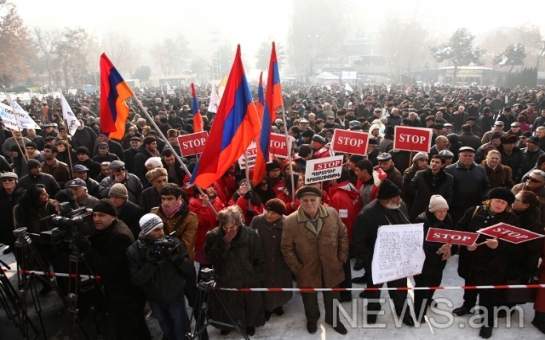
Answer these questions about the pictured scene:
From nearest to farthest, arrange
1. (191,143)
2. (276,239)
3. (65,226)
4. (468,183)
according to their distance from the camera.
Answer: (65,226)
(276,239)
(468,183)
(191,143)

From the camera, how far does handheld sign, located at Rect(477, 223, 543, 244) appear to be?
3568mm

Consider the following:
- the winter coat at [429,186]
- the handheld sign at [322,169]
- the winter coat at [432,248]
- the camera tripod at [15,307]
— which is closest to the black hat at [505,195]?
the winter coat at [432,248]

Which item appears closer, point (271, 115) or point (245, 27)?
point (271, 115)

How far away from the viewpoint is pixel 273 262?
4.36m

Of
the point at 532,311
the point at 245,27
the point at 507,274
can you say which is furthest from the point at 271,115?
the point at 245,27

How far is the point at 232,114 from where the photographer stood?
4.45 meters

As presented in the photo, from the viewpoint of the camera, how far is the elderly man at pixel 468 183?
568cm

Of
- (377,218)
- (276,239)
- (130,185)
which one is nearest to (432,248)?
(377,218)

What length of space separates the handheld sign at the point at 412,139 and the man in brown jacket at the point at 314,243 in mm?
3143

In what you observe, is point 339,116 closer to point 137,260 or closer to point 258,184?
point 258,184

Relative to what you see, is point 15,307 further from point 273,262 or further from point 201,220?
point 273,262

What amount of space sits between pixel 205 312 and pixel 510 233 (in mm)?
2945

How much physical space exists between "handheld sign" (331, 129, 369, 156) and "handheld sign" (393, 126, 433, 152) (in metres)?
0.66

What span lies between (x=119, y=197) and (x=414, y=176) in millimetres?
4079
